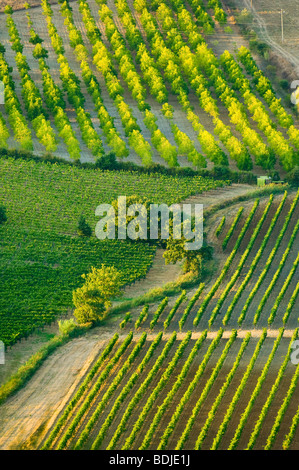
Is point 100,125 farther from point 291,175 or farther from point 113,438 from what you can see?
point 113,438

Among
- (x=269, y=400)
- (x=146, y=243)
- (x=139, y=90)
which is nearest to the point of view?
(x=269, y=400)

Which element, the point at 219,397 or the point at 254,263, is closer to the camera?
the point at 219,397

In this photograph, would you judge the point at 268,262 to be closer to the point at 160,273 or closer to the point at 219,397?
the point at 160,273

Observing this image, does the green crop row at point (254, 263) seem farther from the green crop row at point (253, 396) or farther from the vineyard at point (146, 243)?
the green crop row at point (253, 396)

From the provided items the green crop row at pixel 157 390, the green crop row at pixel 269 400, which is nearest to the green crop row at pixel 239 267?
the green crop row at pixel 157 390

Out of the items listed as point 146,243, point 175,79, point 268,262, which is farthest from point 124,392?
point 175,79
